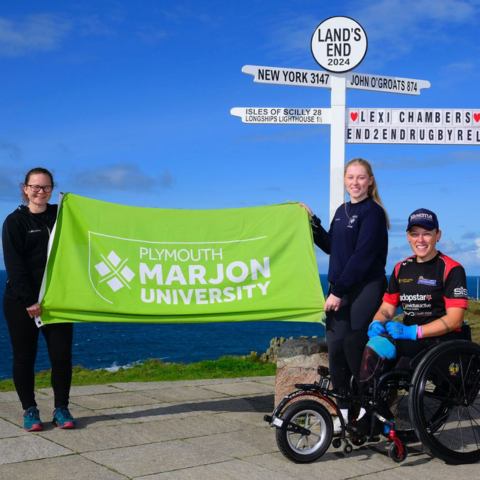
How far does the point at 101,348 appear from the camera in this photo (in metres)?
87.4

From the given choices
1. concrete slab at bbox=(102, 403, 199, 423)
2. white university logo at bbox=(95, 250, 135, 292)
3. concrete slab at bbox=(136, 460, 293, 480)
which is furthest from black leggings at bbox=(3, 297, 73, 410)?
concrete slab at bbox=(136, 460, 293, 480)

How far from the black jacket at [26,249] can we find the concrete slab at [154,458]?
61.7 inches

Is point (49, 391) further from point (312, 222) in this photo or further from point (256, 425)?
point (312, 222)

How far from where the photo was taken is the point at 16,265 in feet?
18.9

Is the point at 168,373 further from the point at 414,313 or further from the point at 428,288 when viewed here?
the point at 428,288

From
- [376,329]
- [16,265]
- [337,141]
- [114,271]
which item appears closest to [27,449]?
[16,265]

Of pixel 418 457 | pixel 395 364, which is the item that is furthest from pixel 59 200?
pixel 418 457

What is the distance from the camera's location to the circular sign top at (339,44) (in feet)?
23.9

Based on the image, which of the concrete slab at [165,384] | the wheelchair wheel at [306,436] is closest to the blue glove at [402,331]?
the wheelchair wheel at [306,436]

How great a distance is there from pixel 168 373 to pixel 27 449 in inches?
191

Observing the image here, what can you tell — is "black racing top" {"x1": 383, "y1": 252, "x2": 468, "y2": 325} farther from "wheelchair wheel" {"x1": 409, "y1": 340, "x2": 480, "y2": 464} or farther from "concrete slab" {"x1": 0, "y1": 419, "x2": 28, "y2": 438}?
"concrete slab" {"x1": 0, "y1": 419, "x2": 28, "y2": 438}

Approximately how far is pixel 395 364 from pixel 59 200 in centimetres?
332

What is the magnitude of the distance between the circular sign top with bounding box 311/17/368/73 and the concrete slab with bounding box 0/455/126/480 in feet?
15.6

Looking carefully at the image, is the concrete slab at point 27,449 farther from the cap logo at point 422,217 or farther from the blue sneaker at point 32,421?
the cap logo at point 422,217
